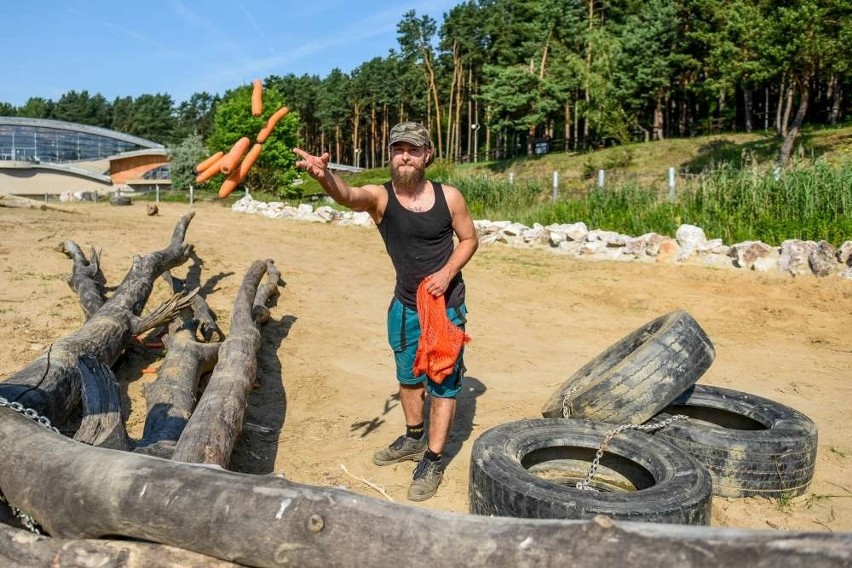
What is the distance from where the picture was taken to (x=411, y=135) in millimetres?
3457

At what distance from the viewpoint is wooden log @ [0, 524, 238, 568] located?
191cm

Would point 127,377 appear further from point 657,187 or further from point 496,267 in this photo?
point 657,187

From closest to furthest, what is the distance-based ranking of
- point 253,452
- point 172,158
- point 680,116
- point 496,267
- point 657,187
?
point 253,452 → point 496,267 → point 657,187 → point 680,116 → point 172,158

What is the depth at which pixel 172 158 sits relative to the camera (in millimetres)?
48875

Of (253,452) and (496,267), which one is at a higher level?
(496,267)

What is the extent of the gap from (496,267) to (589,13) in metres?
38.9

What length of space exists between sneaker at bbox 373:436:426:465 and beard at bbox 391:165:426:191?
1.59 meters

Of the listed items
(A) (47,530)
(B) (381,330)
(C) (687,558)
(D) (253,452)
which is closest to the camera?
(C) (687,558)

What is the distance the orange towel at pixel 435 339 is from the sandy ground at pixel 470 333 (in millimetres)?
732

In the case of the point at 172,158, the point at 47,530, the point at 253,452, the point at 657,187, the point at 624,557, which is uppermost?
the point at 172,158

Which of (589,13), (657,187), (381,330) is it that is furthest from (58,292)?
(589,13)

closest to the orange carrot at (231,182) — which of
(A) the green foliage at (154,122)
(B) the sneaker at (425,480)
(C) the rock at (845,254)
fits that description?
(B) the sneaker at (425,480)

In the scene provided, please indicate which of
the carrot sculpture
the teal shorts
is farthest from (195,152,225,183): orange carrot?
the teal shorts

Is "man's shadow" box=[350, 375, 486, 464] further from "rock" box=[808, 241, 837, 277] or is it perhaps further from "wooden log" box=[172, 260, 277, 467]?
"rock" box=[808, 241, 837, 277]
